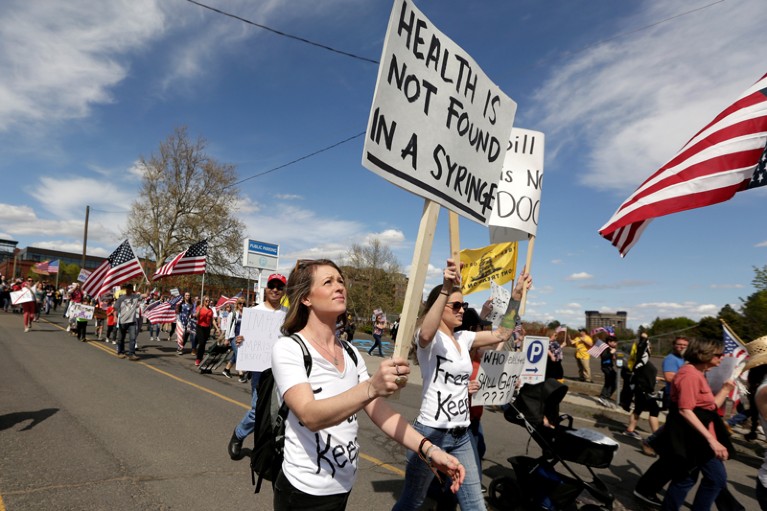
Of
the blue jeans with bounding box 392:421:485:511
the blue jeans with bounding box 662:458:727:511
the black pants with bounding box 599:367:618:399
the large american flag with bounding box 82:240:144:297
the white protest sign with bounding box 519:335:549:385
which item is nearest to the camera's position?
the blue jeans with bounding box 392:421:485:511

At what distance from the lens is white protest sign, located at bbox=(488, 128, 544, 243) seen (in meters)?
5.18

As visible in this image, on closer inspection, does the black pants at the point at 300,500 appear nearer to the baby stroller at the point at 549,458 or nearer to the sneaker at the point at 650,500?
the baby stroller at the point at 549,458

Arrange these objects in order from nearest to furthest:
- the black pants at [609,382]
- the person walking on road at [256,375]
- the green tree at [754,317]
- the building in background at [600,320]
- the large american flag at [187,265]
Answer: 1. the person walking on road at [256,375]
2. the black pants at [609,382]
3. the large american flag at [187,265]
4. the green tree at [754,317]
5. the building in background at [600,320]

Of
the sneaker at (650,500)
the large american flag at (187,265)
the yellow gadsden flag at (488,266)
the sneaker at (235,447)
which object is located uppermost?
the yellow gadsden flag at (488,266)

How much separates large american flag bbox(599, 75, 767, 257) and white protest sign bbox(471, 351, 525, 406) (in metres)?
1.77

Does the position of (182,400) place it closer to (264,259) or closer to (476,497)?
(476,497)

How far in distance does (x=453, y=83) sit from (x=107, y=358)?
1271cm

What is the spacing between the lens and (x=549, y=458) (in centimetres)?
415

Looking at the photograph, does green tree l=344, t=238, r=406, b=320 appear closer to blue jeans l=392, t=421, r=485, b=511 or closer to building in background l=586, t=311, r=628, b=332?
building in background l=586, t=311, r=628, b=332

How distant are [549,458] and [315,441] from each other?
2.99 m

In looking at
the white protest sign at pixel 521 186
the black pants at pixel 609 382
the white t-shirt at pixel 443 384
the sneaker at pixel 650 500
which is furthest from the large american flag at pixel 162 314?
the sneaker at pixel 650 500

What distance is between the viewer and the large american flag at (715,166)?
13.3 feet

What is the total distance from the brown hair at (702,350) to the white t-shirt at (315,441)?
3655 mm

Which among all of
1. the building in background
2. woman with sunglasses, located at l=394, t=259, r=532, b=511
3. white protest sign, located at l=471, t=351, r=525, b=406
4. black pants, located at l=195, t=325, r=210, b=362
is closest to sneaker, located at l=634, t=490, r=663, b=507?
white protest sign, located at l=471, t=351, r=525, b=406
